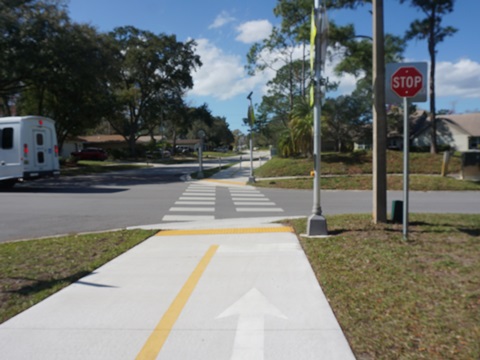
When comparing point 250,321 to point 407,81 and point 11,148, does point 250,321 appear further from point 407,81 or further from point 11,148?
point 11,148

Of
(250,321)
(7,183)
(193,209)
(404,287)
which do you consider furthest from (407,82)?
(7,183)

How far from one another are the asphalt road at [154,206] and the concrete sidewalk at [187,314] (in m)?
4.18

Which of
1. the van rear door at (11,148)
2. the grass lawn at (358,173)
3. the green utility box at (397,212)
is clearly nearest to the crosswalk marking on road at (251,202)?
the grass lawn at (358,173)

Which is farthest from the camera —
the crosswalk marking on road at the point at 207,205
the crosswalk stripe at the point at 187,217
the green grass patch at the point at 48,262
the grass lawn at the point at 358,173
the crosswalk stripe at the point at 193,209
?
the grass lawn at the point at 358,173

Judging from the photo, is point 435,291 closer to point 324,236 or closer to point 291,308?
point 291,308

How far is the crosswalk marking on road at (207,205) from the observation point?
37.7 ft

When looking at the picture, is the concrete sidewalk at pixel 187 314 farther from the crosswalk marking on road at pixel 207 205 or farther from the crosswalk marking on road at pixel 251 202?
the crosswalk marking on road at pixel 251 202

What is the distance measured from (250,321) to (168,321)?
0.83 m

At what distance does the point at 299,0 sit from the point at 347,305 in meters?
25.1

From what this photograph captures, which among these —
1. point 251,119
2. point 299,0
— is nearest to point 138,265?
point 251,119

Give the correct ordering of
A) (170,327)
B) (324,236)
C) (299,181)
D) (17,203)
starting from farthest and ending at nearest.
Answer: (299,181)
(17,203)
(324,236)
(170,327)

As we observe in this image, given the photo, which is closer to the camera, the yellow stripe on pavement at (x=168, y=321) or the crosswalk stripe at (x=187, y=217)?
the yellow stripe on pavement at (x=168, y=321)

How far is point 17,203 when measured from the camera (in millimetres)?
13922

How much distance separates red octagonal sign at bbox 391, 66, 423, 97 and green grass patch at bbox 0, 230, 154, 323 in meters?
5.40
